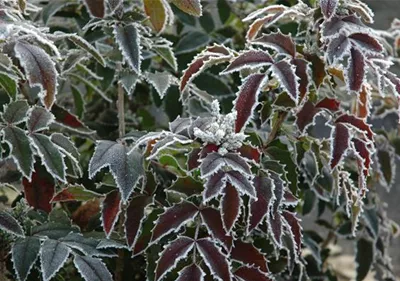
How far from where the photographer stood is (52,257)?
115 centimetres

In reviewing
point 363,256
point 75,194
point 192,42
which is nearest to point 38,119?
point 75,194

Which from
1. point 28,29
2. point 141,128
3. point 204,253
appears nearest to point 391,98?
point 141,128

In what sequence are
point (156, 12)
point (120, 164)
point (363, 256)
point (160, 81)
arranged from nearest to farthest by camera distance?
A: point (120, 164) < point (156, 12) < point (160, 81) < point (363, 256)

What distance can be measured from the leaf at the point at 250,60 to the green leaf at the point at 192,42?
1.94ft

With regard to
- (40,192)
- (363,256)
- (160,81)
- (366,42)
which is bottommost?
(363,256)

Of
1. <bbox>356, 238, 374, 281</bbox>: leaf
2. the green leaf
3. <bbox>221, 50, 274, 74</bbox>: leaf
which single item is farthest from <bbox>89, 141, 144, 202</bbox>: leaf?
<bbox>356, 238, 374, 281</bbox>: leaf

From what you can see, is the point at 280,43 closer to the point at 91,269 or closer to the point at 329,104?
the point at 329,104

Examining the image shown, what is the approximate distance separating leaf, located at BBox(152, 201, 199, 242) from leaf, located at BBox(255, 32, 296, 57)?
0.27 m

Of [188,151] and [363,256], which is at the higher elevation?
[188,151]

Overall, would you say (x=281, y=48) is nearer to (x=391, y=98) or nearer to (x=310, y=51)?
(x=310, y=51)

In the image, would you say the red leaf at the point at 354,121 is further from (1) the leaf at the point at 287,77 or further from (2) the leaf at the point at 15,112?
(2) the leaf at the point at 15,112

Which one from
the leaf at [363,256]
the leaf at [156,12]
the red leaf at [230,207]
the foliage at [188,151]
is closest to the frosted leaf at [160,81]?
the foliage at [188,151]

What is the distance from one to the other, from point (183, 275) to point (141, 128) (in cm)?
81

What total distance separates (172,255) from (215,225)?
3.2 inches
